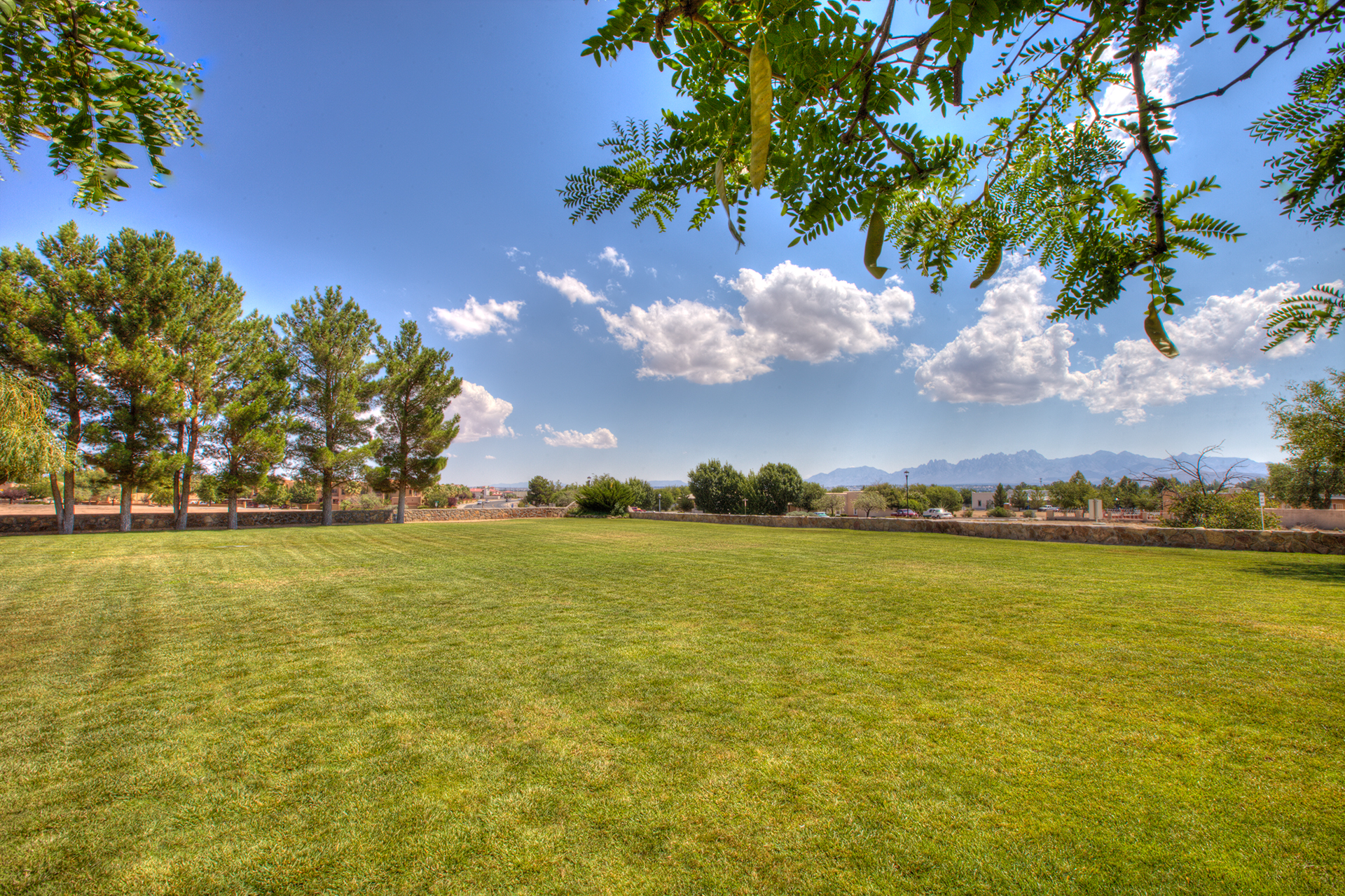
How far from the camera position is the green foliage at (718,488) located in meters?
47.6

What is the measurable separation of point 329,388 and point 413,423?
4.18 metres

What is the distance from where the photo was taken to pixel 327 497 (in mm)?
25594

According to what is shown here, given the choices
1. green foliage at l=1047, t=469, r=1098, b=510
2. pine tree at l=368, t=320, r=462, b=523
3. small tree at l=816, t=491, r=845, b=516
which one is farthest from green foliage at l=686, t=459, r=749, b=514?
green foliage at l=1047, t=469, r=1098, b=510

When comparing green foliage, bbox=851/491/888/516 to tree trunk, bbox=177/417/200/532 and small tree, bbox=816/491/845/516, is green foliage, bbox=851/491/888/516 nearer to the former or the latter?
small tree, bbox=816/491/845/516

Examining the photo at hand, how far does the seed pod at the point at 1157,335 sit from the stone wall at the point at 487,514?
30568mm

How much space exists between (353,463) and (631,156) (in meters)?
29.0

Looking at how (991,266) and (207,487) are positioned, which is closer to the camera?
(991,266)

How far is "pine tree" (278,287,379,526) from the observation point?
81.9 ft

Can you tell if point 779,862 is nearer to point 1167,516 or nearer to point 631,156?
point 631,156

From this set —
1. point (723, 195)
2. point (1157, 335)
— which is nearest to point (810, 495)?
point (1157, 335)

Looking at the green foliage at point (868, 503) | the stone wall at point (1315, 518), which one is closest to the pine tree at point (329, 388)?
the stone wall at point (1315, 518)

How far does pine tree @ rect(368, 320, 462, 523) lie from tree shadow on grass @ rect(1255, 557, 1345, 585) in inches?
1173

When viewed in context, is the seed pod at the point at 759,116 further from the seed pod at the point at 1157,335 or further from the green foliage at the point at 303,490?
the green foliage at the point at 303,490

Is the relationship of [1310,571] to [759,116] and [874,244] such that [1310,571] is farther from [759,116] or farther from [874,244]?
[759,116]
